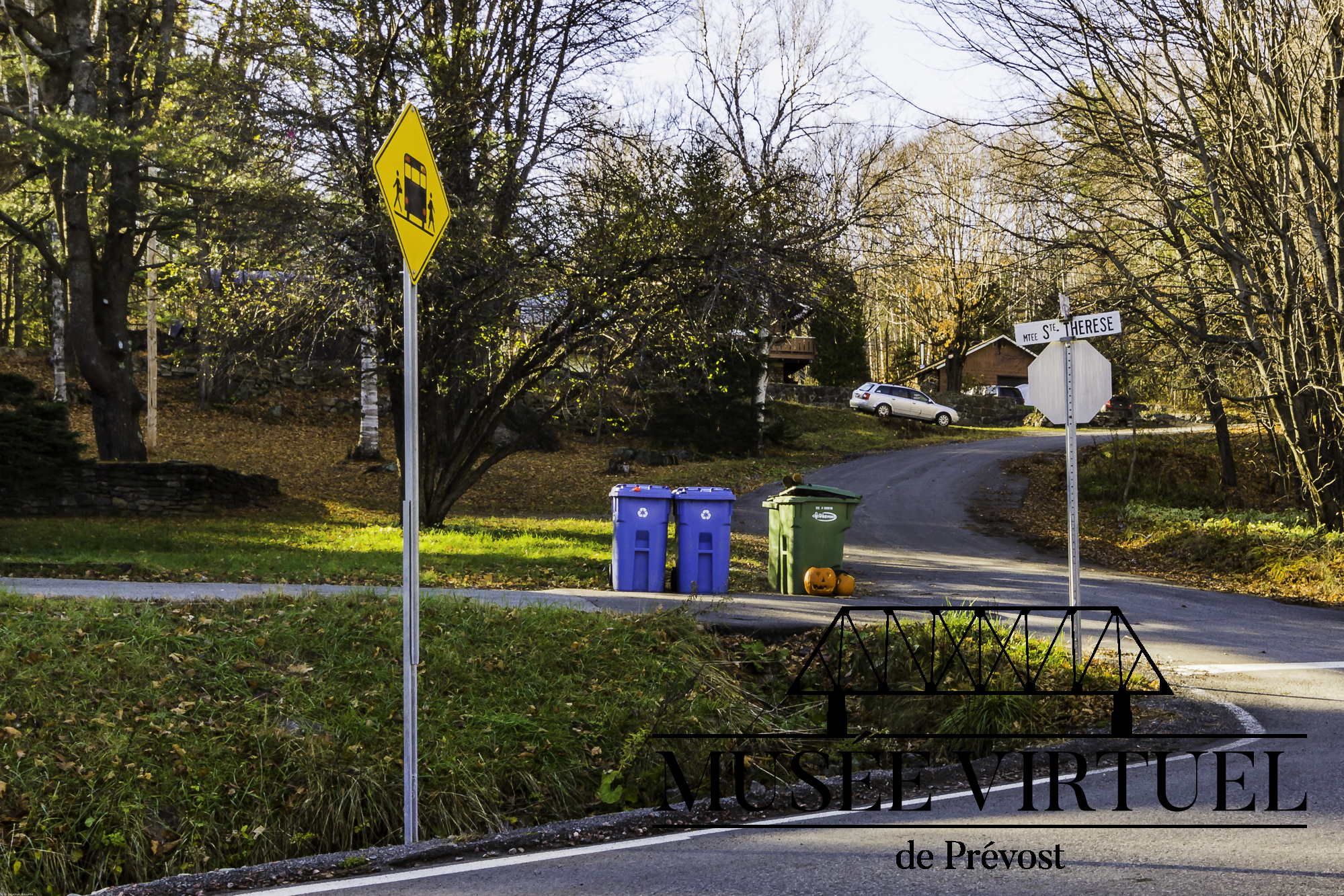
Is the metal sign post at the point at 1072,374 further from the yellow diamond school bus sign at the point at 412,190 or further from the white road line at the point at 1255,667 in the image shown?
the yellow diamond school bus sign at the point at 412,190

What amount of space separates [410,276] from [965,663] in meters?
4.99

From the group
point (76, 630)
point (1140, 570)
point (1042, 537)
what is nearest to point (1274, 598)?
point (1140, 570)

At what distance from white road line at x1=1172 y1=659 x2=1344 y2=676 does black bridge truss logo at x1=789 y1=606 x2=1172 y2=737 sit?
1.13ft

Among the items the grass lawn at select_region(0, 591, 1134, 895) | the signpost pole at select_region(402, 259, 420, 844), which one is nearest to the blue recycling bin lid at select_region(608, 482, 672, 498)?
the grass lawn at select_region(0, 591, 1134, 895)

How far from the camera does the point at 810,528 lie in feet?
38.7

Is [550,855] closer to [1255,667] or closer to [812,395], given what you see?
[1255,667]

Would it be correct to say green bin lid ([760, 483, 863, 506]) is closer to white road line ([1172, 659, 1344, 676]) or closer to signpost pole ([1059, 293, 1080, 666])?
signpost pole ([1059, 293, 1080, 666])

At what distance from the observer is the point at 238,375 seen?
32500mm

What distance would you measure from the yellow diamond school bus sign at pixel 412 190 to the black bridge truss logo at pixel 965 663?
3832 millimetres

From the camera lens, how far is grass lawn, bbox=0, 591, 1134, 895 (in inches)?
205

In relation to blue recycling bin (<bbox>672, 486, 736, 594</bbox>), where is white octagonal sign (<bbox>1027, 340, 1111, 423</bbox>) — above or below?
above

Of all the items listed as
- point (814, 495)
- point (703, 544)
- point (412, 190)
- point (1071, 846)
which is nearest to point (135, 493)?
point (703, 544)

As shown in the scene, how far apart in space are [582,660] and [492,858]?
8.71ft

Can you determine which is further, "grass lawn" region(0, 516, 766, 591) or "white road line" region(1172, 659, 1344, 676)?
"grass lawn" region(0, 516, 766, 591)
